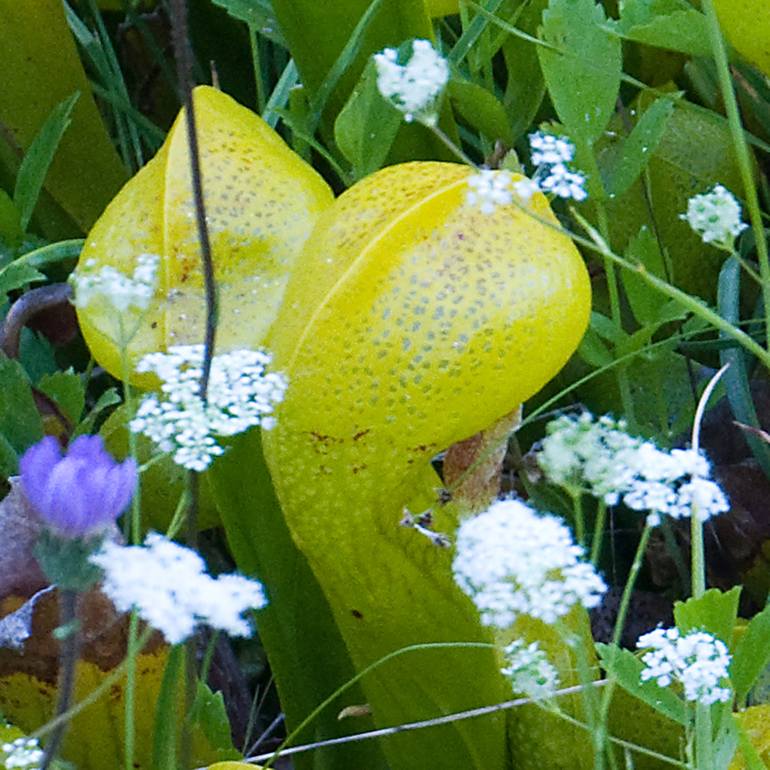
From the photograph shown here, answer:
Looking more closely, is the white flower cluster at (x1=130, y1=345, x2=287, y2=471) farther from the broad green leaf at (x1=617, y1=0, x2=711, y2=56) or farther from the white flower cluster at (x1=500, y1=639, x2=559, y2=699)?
the broad green leaf at (x1=617, y1=0, x2=711, y2=56)

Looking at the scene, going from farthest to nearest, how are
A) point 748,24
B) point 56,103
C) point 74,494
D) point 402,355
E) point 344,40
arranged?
point 56,103 < point 344,40 < point 748,24 < point 402,355 < point 74,494

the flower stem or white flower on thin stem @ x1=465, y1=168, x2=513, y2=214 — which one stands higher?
white flower on thin stem @ x1=465, y1=168, x2=513, y2=214

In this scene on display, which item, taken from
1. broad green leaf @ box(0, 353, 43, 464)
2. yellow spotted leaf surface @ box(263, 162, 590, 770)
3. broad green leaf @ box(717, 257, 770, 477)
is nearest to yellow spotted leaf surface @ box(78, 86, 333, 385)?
yellow spotted leaf surface @ box(263, 162, 590, 770)

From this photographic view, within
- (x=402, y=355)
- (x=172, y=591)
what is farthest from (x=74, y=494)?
(x=402, y=355)

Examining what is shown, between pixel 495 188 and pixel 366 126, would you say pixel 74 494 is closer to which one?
pixel 495 188

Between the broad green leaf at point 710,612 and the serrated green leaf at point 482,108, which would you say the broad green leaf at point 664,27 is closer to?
the serrated green leaf at point 482,108

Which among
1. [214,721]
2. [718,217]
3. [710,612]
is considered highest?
[718,217]
